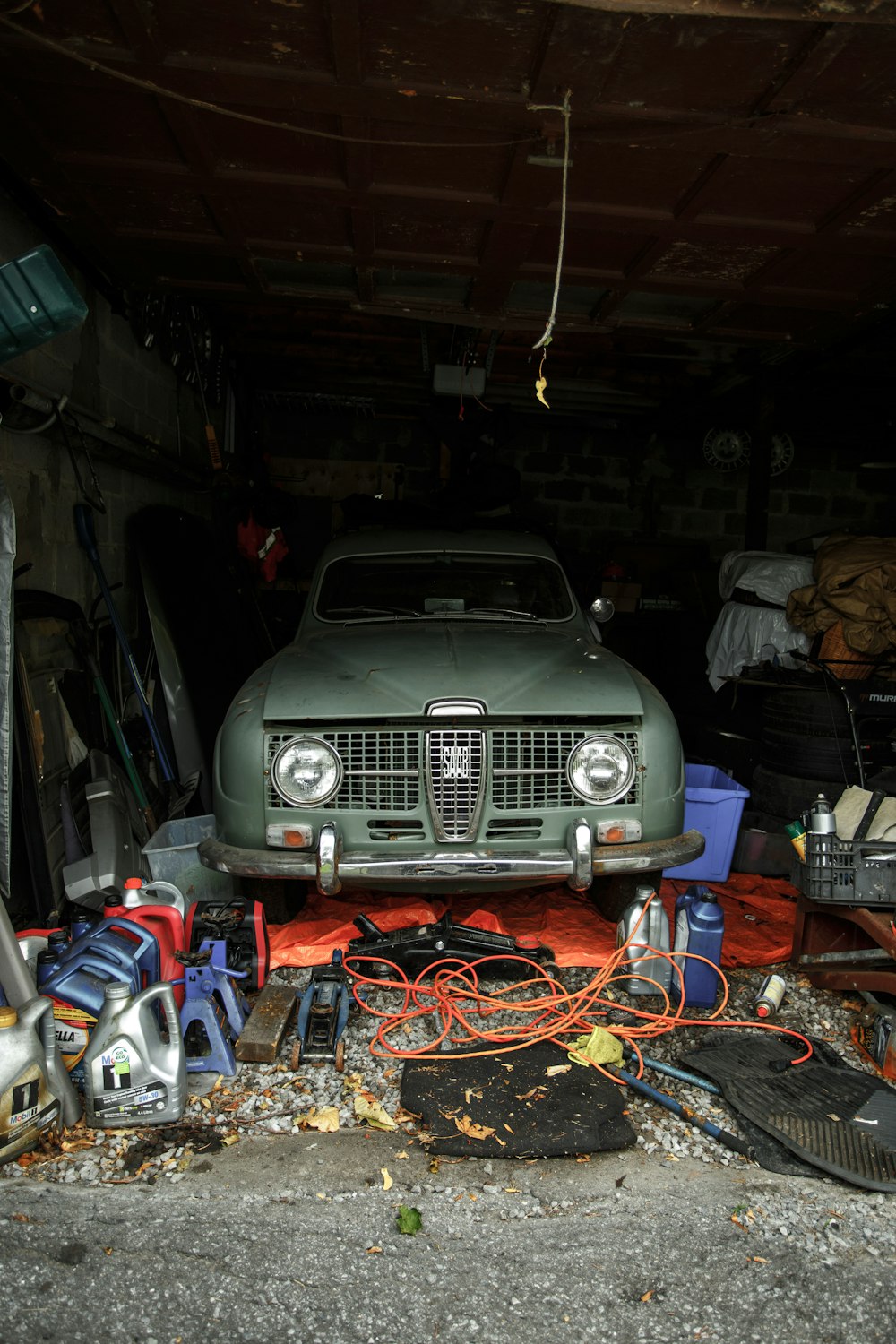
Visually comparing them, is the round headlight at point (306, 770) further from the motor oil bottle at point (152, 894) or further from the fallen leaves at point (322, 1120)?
the fallen leaves at point (322, 1120)

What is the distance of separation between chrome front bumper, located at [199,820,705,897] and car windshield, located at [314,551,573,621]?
1527 mm

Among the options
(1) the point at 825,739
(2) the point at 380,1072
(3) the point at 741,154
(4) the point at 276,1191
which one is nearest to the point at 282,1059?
(2) the point at 380,1072

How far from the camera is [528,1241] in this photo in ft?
6.56

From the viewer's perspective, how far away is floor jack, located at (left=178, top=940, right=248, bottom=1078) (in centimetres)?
264

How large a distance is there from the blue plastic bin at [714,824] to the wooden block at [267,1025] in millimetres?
2136

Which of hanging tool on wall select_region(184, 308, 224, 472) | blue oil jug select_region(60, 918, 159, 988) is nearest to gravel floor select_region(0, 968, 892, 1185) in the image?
blue oil jug select_region(60, 918, 159, 988)

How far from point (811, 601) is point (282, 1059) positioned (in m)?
4.48

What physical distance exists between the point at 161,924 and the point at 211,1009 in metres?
0.40

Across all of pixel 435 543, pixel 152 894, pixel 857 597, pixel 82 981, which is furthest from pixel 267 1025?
pixel 857 597

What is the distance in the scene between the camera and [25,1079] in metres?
2.19

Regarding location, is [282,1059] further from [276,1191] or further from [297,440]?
[297,440]

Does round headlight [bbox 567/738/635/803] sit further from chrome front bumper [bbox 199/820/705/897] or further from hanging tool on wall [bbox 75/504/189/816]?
hanging tool on wall [bbox 75/504/189/816]

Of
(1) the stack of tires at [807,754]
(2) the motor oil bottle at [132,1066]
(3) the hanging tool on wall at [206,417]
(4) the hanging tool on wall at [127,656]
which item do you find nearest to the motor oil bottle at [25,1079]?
(2) the motor oil bottle at [132,1066]

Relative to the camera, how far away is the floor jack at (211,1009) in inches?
104
